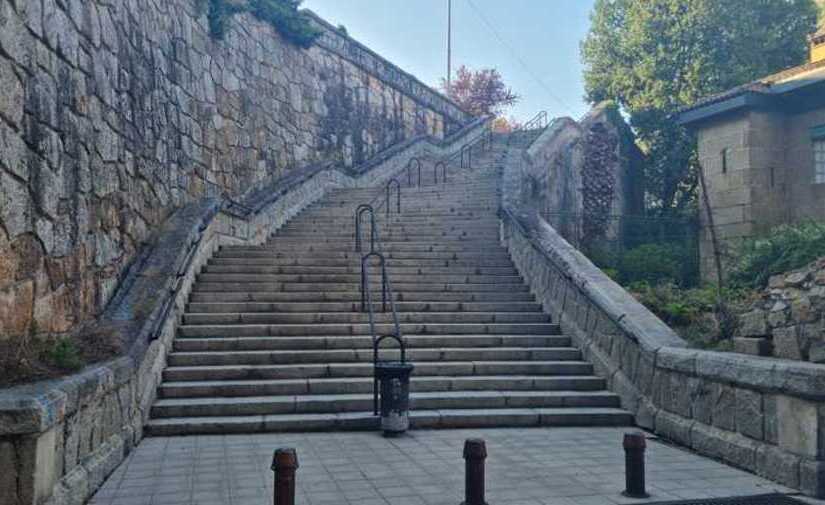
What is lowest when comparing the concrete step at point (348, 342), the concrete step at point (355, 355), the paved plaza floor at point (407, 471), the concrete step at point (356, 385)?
the paved plaza floor at point (407, 471)

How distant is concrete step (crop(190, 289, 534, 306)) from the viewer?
10.1 m

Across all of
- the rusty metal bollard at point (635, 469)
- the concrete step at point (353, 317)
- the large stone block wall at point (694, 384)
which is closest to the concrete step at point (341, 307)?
the concrete step at point (353, 317)

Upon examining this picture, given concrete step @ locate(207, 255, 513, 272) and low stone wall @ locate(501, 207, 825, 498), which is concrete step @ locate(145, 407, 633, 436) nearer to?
low stone wall @ locate(501, 207, 825, 498)

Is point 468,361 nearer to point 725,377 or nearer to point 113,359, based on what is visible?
point 725,377

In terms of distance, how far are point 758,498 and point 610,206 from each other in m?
20.7

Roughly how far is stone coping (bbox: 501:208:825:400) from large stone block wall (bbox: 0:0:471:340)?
18.8ft

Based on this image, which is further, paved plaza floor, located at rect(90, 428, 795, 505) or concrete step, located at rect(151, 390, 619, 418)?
concrete step, located at rect(151, 390, 619, 418)

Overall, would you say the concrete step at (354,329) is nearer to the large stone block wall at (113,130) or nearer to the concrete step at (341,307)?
the concrete step at (341,307)

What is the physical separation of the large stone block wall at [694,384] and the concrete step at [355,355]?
51 centimetres

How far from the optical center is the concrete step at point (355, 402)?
7.54 meters

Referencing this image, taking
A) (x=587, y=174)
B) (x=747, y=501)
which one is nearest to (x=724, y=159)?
(x=587, y=174)

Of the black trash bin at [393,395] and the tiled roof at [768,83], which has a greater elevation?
the tiled roof at [768,83]

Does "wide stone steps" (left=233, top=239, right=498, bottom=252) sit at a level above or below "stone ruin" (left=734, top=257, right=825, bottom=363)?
above

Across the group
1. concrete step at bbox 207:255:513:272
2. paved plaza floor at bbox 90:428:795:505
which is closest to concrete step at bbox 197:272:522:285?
concrete step at bbox 207:255:513:272
